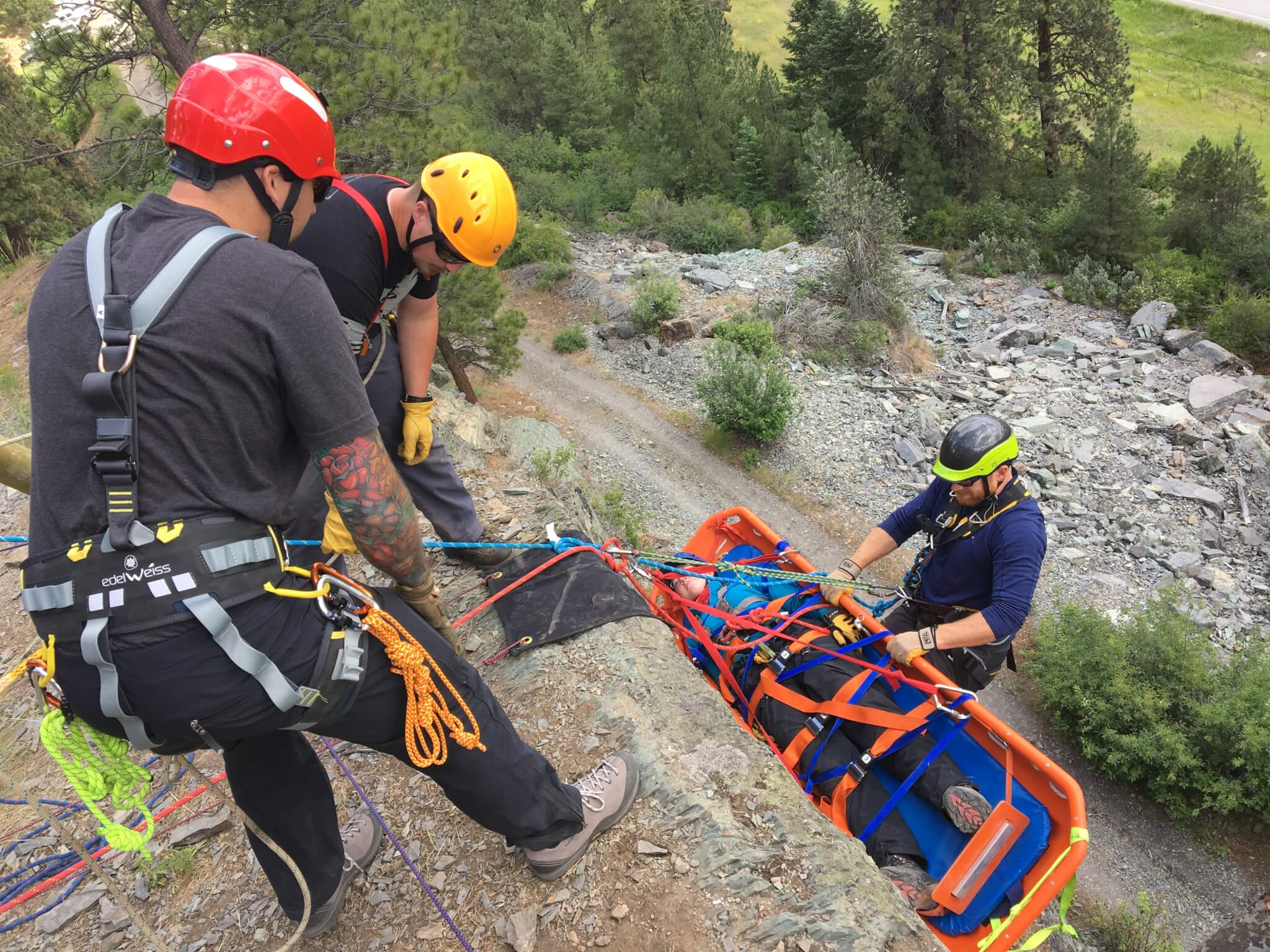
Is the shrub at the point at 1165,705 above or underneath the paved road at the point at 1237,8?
underneath

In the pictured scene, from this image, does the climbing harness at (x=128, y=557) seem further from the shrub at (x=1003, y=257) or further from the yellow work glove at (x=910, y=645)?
the shrub at (x=1003, y=257)

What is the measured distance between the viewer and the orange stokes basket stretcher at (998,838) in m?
3.13

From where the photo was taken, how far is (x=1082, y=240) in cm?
1614

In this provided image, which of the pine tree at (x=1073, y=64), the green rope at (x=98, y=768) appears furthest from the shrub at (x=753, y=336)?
the green rope at (x=98, y=768)

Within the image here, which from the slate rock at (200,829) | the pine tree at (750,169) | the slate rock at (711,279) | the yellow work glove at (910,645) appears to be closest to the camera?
the slate rock at (200,829)

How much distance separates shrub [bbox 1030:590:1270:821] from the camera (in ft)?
18.6

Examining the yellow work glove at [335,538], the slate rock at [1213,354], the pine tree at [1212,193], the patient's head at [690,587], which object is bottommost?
the patient's head at [690,587]

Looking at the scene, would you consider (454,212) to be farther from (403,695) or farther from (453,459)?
(453,459)

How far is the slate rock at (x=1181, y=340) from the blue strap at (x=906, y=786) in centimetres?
1296

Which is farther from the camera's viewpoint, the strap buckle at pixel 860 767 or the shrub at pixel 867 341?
the shrub at pixel 867 341

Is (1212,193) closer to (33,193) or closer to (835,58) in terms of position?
(835,58)

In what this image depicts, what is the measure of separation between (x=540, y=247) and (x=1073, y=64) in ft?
46.8

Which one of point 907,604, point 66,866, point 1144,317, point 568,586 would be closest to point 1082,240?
point 1144,317

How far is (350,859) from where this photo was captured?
9.29 feet
